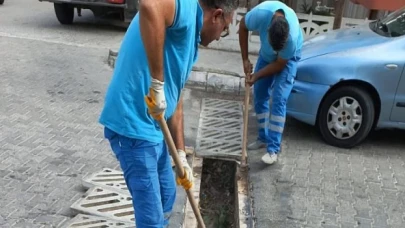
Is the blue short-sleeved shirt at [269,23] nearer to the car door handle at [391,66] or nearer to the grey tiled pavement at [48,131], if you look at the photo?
the car door handle at [391,66]

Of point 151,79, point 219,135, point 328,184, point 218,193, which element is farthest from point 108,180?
point 151,79

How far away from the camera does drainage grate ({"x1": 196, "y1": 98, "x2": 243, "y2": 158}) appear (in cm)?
498

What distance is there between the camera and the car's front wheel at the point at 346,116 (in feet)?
16.4

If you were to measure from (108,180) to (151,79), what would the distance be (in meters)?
2.03

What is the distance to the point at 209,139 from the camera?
524cm

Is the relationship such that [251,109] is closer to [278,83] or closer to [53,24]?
[278,83]

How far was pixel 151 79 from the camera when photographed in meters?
2.23

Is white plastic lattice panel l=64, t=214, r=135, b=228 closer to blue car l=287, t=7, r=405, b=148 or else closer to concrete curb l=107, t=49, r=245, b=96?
blue car l=287, t=7, r=405, b=148

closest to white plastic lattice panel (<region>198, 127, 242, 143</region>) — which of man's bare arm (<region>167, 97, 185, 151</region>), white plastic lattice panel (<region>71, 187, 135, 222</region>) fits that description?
white plastic lattice panel (<region>71, 187, 135, 222</region>)

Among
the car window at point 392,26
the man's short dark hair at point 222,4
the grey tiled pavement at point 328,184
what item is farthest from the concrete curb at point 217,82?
the man's short dark hair at point 222,4

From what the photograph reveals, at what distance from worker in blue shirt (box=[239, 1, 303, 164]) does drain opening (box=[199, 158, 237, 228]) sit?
39cm

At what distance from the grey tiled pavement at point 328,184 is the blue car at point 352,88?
268 mm

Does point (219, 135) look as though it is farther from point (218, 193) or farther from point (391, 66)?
point (391, 66)

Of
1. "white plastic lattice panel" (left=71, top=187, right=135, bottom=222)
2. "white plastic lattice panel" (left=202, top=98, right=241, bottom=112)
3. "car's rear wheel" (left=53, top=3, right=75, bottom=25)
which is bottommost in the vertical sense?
"white plastic lattice panel" (left=202, top=98, right=241, bottom=112)
